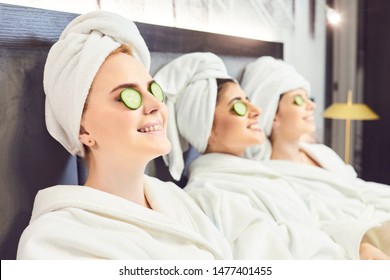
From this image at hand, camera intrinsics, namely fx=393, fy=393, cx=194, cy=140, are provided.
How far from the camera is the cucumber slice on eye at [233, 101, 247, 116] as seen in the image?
105cm

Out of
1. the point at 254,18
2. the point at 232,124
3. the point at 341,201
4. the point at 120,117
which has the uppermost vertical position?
the point at 254,18

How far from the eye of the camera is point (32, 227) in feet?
2.03

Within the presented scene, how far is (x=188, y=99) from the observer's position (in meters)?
1.02

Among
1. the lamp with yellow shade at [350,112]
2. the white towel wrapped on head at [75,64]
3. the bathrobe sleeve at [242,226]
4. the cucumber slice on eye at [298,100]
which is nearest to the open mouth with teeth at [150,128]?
the white towel wrapped on head at [75,64]

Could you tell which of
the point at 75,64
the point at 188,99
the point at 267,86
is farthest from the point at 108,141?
the point at 267,86

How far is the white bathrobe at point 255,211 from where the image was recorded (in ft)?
2.79

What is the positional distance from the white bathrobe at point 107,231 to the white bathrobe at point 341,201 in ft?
1.16

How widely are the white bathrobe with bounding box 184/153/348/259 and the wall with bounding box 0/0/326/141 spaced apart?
39cm

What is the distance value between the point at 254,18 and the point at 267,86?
221 mm

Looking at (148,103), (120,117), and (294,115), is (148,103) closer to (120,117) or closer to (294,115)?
(120,117)

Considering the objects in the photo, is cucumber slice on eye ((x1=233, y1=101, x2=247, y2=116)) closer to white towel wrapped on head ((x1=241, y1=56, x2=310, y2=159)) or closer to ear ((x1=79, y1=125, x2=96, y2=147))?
white towel wrapped on head ((x1=241, y1=56, x2=310, y2=159))

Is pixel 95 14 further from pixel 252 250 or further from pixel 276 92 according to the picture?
pixel 276 92

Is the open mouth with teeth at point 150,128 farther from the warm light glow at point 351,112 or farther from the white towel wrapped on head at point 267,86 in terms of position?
the warm light glow at point 351,112

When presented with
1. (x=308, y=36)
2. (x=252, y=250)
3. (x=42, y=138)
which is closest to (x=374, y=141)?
(x=308, y=36)
